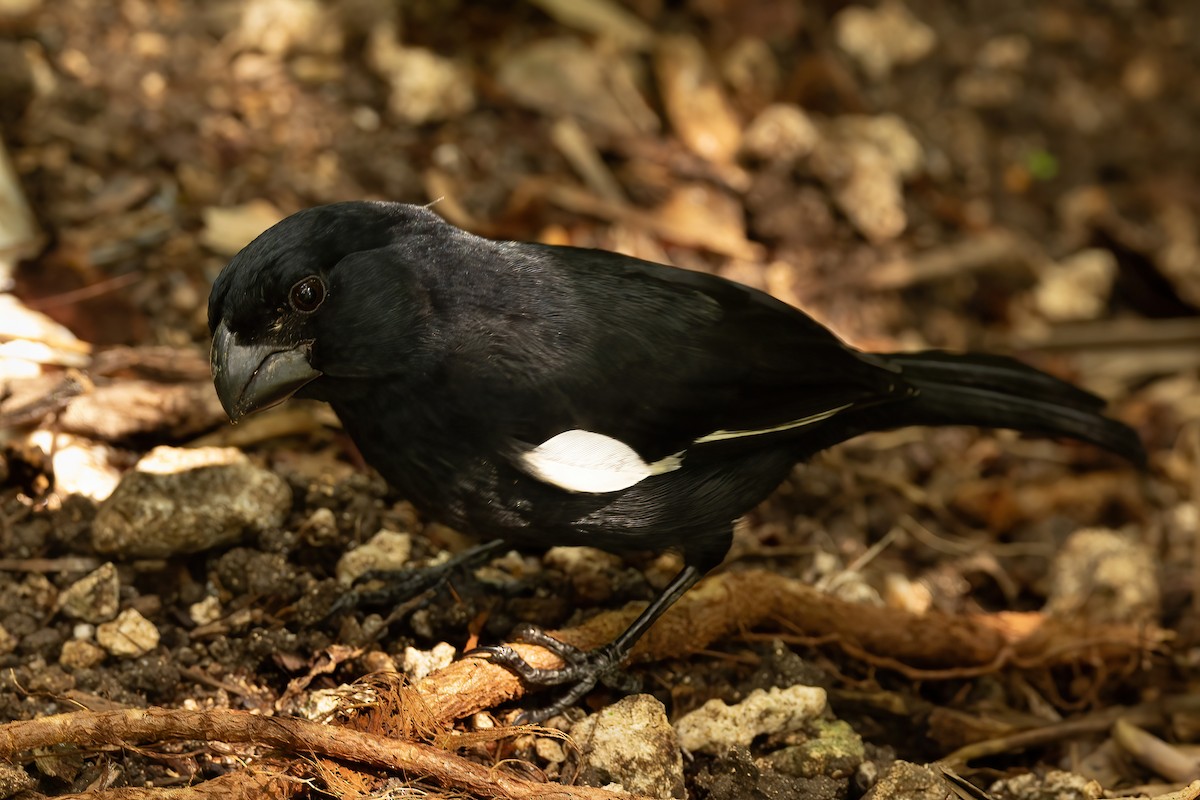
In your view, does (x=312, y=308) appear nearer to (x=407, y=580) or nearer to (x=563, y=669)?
(x=407, y=580)

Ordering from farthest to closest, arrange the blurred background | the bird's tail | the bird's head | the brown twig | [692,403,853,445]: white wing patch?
1. the bird's tail
2. the blurred background
3. [692,403,853,445]: white wing patch
4. the bird's head
5. the brown twig

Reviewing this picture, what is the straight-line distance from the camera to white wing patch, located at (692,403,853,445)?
3.12 meters

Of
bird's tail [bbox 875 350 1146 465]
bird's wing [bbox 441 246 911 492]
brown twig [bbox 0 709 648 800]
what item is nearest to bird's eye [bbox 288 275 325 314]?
bird's wing [bbox 441 246 911 492]

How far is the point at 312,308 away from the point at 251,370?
203mm

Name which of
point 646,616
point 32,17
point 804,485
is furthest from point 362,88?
point 646,616

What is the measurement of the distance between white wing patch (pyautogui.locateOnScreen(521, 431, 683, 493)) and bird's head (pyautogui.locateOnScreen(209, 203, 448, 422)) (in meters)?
0.40

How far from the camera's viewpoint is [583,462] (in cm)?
290

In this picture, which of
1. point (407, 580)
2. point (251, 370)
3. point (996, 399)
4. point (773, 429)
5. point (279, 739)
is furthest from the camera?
point (996, 399)

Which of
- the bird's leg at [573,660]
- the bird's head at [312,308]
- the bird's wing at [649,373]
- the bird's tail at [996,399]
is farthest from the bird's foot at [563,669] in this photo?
the bird's tail at [996,399]

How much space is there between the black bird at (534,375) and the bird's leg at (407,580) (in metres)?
0.40

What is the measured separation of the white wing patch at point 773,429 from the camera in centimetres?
312

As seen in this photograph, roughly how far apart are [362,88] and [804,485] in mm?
2426

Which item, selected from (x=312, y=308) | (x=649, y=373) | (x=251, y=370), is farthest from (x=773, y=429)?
(x=251, y=370)

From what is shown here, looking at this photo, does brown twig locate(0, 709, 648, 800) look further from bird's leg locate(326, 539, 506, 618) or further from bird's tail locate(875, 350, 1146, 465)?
bird's tail locate(875, 350, 1146, 465)
